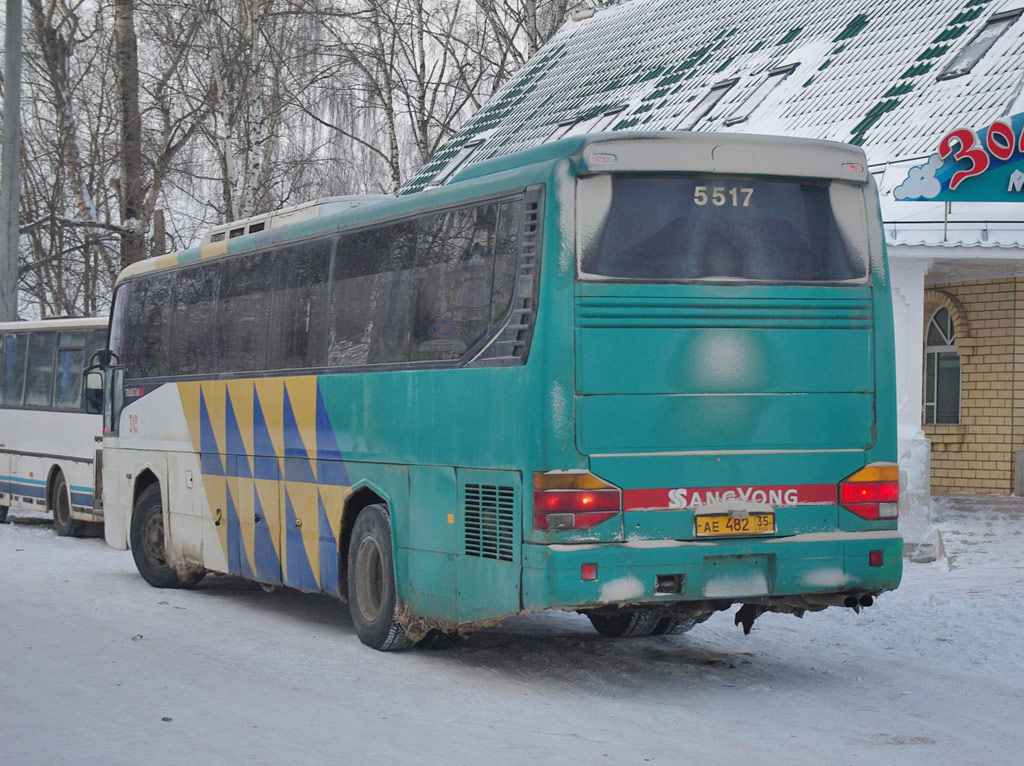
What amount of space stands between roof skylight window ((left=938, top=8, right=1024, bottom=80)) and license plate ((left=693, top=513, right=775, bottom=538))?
44.6ft

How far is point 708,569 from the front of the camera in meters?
8.77

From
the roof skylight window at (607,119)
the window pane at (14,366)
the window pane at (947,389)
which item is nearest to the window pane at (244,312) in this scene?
the window pane at (14,366)

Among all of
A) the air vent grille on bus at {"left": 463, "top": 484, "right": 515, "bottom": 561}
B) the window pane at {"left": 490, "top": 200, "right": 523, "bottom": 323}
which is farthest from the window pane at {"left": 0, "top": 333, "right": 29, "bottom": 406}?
the window pane at {"left": 490, "top": 200, "right": 523, "bottom": 323}

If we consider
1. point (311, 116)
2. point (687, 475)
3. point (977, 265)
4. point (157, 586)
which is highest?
point (311, 116)

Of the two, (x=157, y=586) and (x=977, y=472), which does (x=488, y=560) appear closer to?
(x=157, y=586)

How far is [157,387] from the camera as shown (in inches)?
570

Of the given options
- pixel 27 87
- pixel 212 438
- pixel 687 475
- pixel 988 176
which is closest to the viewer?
pixel 687 475

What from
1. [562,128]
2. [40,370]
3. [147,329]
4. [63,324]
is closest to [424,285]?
[147,329]

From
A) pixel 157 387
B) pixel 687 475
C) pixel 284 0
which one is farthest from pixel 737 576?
pixel 284 0

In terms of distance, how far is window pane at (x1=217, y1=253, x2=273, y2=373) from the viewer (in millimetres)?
12414

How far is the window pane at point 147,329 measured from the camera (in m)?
14.4

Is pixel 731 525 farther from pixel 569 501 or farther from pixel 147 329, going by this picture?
pixel 147 329

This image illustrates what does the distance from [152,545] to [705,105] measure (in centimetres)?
1412

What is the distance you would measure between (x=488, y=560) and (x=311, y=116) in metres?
34.5
